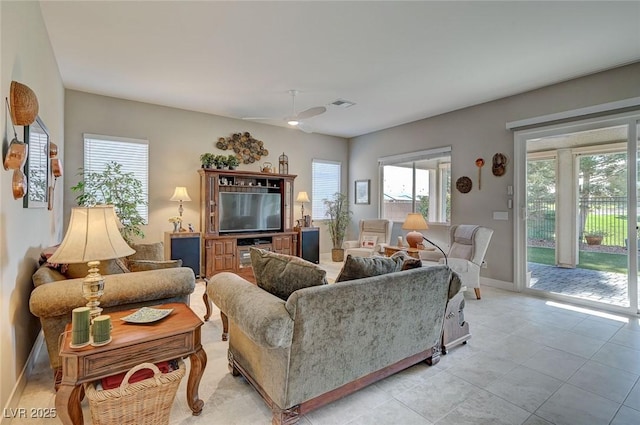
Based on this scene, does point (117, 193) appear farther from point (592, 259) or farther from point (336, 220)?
point (592, 259)

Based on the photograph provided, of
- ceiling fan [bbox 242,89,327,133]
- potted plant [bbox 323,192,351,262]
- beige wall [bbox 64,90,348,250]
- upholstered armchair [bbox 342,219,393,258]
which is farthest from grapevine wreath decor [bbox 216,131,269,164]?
upholstered armchair [bbox 342,219,393,258]

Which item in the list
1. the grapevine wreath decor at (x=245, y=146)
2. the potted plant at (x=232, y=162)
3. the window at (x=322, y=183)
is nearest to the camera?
the potted plant at (x=232, y=162)

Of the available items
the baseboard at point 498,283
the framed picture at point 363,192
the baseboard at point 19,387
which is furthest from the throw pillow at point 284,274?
the framed picture at point 363,192

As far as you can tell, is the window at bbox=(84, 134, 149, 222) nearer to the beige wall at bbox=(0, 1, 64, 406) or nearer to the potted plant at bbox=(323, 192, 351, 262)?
the beige wall at bbox=(0, 1, 64, 406)

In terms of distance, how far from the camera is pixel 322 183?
712 centimetres

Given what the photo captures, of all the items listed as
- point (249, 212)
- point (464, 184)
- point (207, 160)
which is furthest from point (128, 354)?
point (464, 184)

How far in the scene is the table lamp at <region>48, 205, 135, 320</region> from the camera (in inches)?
63.9

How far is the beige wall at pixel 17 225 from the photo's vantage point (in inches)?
70.2

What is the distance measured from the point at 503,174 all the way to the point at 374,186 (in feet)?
8.99

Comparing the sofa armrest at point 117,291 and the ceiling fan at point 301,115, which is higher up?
the ceiling fan at point 301,115

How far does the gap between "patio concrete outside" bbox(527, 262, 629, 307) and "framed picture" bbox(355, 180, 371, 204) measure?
3.40 meters

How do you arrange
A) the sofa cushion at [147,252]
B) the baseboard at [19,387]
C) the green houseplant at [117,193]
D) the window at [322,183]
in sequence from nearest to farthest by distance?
the baseboard at [19,387] < the sofa cushion at [147,252] < the green houseplant at [117,193] < the window at [322,183]

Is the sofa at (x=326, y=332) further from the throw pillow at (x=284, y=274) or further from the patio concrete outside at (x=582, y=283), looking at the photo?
the patio concrete outside at (x=582, y=283)

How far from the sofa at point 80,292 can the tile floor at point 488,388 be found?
47cm
